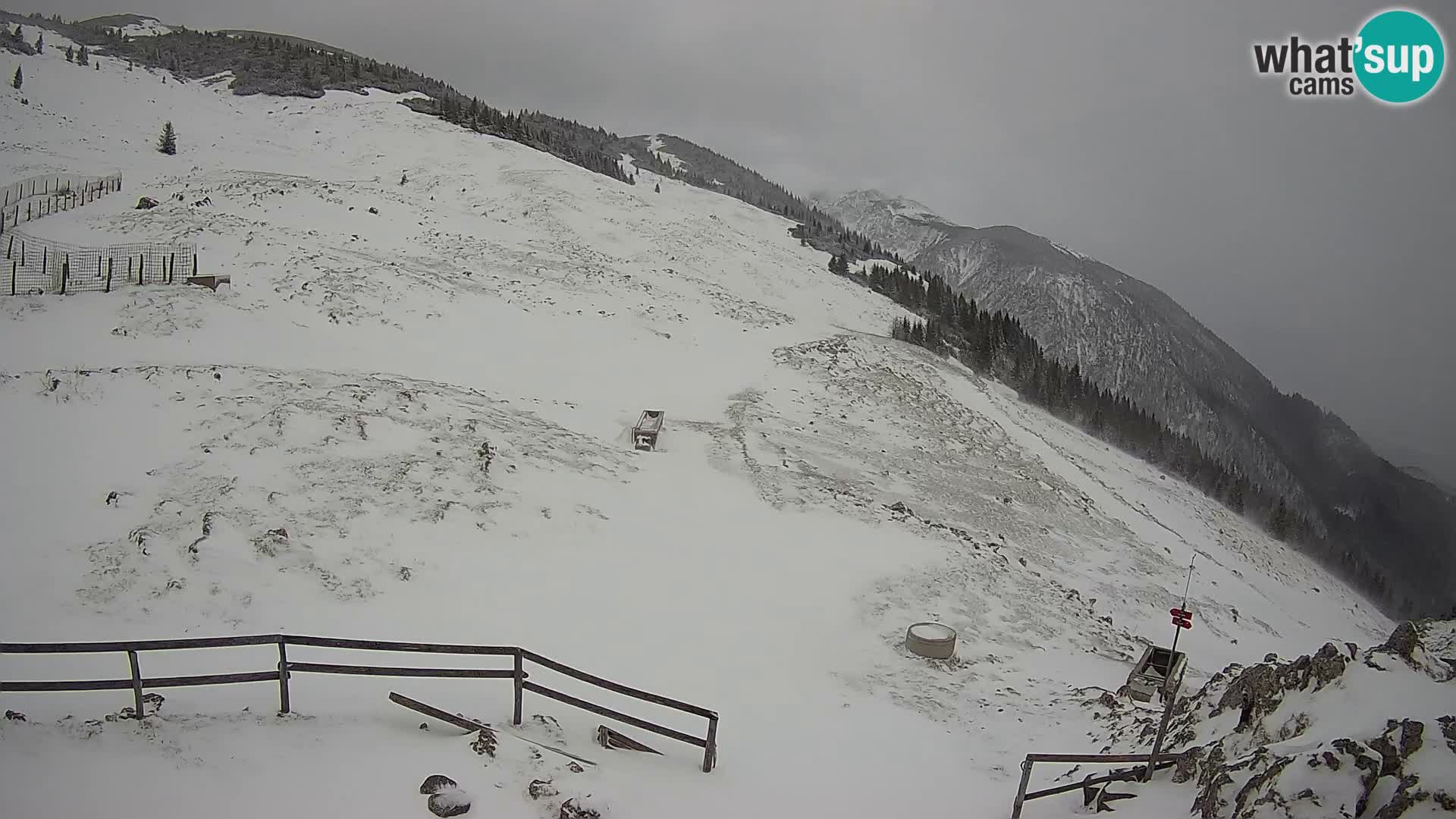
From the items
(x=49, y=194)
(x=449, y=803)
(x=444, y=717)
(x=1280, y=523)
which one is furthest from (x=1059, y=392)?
(x=49, y=194)

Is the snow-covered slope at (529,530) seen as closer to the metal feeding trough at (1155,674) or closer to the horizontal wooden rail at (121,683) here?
the horizontal wooden rail at (121,683)

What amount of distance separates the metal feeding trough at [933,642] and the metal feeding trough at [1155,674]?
3.30 meters

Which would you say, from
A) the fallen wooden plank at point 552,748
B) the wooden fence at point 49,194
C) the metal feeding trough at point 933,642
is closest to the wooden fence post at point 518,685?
the fallen wooden plank at point 552,748

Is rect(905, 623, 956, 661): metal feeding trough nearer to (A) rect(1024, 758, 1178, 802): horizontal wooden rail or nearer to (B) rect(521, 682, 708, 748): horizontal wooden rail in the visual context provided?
(A) rect(1024, 758, 1178, 802): horizontal wooden rail

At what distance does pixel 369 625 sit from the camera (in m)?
10.9

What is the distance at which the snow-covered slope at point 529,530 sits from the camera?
26.8 feet

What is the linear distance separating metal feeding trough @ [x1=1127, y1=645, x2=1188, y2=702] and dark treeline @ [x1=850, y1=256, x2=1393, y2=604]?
98.6 ft

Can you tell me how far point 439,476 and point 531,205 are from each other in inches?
1408

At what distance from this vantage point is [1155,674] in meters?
14.8

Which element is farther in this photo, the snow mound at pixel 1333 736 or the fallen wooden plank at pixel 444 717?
the fallen wooden plank at pixel 444 717

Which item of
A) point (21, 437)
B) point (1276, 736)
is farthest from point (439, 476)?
point (1276, 736)

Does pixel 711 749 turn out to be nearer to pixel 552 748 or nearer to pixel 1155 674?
pixel 552 748

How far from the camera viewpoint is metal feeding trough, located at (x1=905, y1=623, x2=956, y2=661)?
577 inches

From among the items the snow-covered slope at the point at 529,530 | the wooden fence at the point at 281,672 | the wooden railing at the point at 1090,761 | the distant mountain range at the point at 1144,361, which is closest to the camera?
the wooden fence at the point at 281,672
